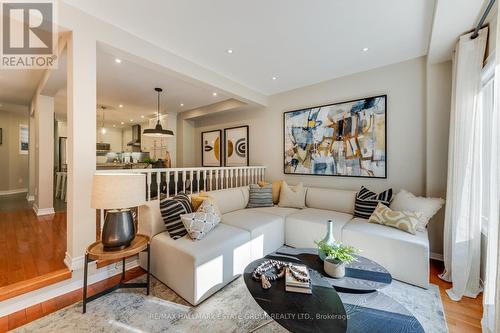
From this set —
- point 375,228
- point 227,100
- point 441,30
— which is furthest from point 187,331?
point 227,100

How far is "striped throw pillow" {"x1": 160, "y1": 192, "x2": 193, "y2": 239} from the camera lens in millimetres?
2207

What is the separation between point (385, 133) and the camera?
316 cm

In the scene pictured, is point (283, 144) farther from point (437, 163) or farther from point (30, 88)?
point (30, 88)

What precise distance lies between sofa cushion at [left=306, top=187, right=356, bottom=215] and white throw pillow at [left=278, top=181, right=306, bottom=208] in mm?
135

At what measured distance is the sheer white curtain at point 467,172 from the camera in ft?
6.50

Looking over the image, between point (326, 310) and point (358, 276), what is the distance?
53cm

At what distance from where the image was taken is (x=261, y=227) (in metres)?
2.66

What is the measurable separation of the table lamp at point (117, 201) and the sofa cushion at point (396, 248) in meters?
2.39

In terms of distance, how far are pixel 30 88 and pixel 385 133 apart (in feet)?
21.8

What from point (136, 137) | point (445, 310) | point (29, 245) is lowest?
point (445, 310)

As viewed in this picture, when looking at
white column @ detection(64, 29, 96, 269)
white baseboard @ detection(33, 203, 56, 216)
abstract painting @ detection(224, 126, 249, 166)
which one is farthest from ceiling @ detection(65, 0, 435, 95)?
white baseboard @ detection(33, 203, 56, 216)

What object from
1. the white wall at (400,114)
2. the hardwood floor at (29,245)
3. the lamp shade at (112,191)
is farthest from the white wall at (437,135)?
the hardwood floor at (29,245)
